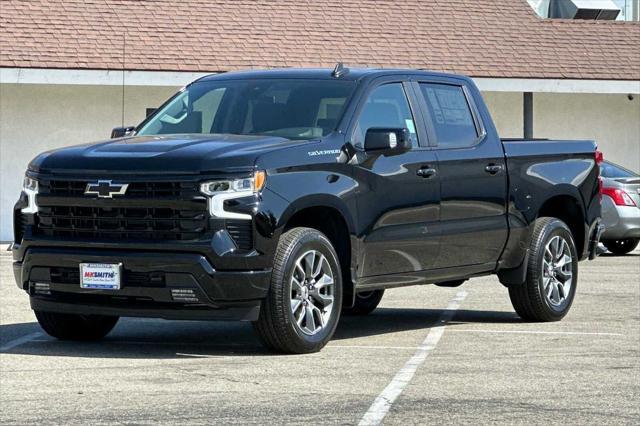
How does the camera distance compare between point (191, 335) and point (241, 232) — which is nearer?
point (241, 232)

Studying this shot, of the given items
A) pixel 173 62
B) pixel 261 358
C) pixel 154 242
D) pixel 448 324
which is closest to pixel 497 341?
pixel 448 324

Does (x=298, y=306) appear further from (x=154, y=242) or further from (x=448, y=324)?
(x=448, y=324)

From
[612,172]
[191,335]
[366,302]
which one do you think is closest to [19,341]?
[191,335]

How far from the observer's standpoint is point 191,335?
12.1 m

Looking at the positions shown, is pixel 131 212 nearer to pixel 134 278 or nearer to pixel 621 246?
pixel 134 278

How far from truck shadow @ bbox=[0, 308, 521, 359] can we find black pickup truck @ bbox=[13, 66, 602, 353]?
0.90 ft

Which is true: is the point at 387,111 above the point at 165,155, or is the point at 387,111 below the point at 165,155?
above

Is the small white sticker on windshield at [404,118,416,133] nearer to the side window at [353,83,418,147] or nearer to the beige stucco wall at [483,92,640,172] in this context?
the side window at [353,83,418,147]

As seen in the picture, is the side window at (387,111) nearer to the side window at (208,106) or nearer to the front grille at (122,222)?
the side window at (208,106)

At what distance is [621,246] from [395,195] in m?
13.3

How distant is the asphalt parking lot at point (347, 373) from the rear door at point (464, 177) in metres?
0.69

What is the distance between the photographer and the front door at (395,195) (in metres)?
11.3

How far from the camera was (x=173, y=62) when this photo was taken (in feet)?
89.8

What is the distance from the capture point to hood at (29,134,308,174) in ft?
33.9
